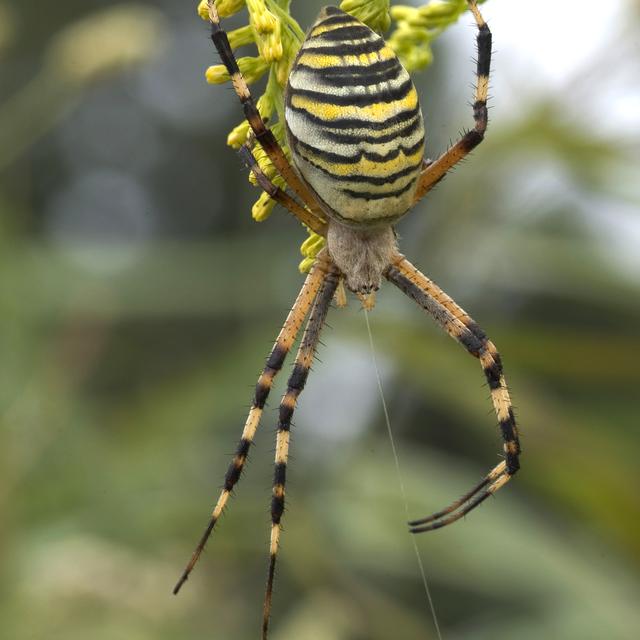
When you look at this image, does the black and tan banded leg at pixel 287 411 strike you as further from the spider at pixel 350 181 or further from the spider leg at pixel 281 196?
the spider leg at pixel 281 196

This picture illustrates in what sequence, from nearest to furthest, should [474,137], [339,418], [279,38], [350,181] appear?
[279,38]
[350,181]
[474,137]
[339,418]

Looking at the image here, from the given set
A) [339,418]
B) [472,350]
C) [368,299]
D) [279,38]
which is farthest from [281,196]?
[339,418]

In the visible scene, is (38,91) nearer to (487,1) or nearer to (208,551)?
(208,551)

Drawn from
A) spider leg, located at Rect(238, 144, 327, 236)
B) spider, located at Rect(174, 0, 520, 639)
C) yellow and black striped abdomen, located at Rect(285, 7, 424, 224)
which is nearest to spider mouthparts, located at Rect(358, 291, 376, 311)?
spider, located at Rect(174, 0, 520, 639)

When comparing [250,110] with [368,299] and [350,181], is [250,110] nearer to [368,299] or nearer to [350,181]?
[350,181]

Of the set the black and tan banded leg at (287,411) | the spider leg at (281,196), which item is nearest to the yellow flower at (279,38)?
the spider leg at (281,196)

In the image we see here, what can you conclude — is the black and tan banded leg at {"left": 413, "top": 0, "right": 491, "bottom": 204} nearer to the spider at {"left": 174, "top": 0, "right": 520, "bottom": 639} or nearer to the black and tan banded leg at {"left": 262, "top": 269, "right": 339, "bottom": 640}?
the spider at {"left": 174, "top": 0, "right": 520, "bottom": 639}
